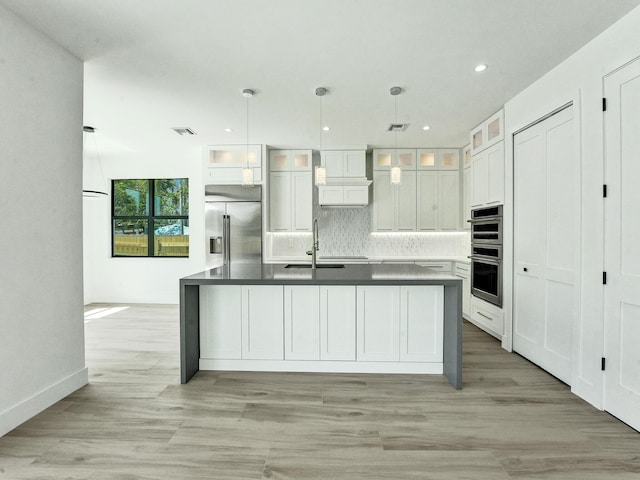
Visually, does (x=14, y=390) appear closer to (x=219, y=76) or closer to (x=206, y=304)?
(x=206, y=304)

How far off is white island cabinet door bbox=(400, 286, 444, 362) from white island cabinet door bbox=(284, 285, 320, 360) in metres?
0.77

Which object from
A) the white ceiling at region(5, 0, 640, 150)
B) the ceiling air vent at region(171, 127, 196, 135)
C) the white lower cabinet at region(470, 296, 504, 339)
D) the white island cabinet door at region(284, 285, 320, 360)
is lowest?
the white lower cabinet at region(470, 296, 504, 339)

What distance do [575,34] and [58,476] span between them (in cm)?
430

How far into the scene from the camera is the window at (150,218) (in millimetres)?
6473

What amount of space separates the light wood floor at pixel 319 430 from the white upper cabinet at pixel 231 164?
10.6ft

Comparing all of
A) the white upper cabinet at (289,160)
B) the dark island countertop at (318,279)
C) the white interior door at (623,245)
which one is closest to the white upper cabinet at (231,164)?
the white upper cabinet at (289,160)

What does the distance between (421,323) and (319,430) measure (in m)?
1.34

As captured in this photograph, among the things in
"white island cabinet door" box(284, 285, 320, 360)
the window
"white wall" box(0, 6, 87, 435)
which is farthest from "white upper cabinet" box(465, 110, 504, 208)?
the window

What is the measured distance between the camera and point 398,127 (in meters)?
4.66

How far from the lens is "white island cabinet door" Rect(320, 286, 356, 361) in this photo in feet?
10.3

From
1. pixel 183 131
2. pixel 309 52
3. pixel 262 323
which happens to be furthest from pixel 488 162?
pixel 183 131

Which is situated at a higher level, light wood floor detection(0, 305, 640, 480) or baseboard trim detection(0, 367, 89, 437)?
baseboard trim detection(0, 367, 89, 437)

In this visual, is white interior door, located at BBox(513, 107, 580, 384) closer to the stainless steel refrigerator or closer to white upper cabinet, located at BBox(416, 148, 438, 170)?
white upper cabinet, located at BBox(416, 148, 438, 170)

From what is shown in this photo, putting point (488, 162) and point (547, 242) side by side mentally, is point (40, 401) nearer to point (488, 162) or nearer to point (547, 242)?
point (547, 242)
